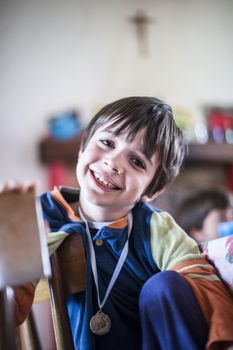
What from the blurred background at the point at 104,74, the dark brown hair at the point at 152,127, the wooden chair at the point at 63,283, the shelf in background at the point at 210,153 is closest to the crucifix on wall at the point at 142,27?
the blurred background at the point at 104,74

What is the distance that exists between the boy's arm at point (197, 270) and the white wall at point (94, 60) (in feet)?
5.78

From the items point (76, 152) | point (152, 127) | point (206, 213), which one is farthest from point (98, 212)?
point (76, 152)

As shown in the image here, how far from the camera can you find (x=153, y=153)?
622 millimetres

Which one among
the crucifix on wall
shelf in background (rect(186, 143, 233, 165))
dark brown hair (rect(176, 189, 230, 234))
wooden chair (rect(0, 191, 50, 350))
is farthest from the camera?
the crucifix on wall

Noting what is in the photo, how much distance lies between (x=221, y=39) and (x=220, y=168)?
896 mm

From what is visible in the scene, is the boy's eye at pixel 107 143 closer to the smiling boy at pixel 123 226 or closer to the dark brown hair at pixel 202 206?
the smiling boy at pixel 123 226

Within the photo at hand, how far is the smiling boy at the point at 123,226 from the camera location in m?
0.57

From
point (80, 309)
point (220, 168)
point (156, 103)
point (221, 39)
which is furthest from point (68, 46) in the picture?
point (80, 309)

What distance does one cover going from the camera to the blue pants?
46cm

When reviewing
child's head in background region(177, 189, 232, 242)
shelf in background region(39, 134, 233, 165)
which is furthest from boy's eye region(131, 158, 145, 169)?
shelf in background region(39, 134, 233, 165)

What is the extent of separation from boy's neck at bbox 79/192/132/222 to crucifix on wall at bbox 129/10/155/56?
220cm

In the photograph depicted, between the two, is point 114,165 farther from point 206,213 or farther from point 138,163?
point 206,213

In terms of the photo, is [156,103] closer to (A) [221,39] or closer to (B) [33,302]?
(B) [33,302]

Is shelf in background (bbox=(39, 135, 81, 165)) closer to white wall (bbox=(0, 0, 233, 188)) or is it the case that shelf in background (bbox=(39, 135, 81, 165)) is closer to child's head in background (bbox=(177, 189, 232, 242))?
white wall (bbox=(0, 0, 233, 188))
